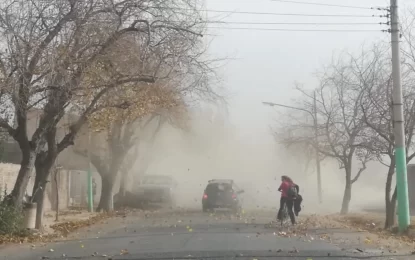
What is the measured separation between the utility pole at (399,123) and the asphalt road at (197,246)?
5.75ft

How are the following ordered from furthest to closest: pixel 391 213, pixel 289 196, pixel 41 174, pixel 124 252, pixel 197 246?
pixel 289 196
pixel 391 213
pixel 41 174
pixel 197 246
pixel 124 252

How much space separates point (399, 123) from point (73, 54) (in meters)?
9.18

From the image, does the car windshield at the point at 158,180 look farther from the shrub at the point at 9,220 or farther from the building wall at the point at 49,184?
the shrub at the point at 9,220

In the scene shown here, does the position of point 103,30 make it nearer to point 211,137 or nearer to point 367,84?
point 367,84

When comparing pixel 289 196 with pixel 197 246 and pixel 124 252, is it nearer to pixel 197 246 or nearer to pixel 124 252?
pixel 197 246

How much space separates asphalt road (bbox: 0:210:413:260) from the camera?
12.7 metres

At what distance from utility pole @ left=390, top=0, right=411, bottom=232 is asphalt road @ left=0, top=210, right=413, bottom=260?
1752mm

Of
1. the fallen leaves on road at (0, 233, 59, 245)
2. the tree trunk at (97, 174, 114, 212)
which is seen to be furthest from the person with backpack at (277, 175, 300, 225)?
the tree trunk at (97, 174, 114, 212)

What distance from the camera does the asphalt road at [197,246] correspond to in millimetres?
12656

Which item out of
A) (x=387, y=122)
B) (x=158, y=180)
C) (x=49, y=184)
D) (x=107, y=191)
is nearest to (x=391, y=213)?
(x=387, y=122)

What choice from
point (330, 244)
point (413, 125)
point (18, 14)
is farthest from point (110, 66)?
point (413, 125)

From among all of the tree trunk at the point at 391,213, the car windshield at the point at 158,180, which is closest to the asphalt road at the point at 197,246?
the tree trunk at the point at 391,213

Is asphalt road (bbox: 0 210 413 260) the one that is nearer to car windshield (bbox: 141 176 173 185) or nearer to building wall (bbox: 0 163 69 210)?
building wall (bbox: 0 163 69 210)

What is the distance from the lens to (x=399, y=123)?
57.3ft
